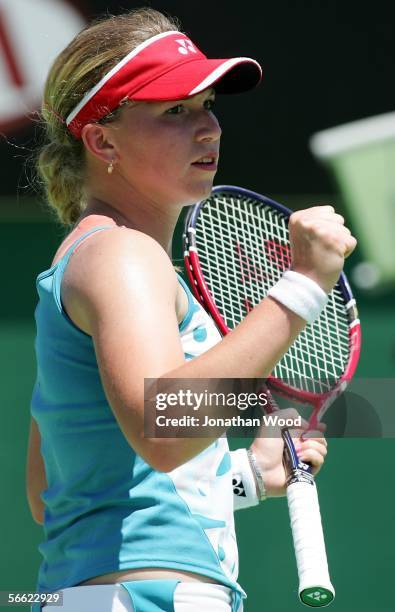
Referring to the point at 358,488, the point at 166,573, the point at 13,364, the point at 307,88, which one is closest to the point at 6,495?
the point at 13,364

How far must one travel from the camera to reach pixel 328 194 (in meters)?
3.61

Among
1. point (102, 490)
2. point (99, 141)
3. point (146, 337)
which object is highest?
point (99, 141)

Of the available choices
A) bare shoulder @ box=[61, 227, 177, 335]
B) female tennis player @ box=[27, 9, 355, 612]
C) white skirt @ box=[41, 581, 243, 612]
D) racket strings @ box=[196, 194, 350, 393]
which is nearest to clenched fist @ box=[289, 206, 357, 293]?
female tennis player @ box=[27, 9, 355, 612]

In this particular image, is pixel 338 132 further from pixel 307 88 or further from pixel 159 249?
pixel 159 249

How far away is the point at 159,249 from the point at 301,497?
0.58 m

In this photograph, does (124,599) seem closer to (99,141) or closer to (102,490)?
(102,490)

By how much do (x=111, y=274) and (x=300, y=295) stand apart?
24 cm

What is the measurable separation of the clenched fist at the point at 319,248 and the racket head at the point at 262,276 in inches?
22.6

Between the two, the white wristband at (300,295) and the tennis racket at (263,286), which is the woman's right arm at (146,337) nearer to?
the white wristband at (300,295)

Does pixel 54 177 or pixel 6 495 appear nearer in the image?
pixel 54 177

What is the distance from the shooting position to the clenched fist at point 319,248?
5.01ft

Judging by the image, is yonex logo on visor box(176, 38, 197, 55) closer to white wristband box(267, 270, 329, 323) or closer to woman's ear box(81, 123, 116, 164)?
woman's ear box(81, 123, 116, 164)

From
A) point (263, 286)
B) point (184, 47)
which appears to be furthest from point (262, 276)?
point (184, 47)

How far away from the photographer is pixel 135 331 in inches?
55.4
